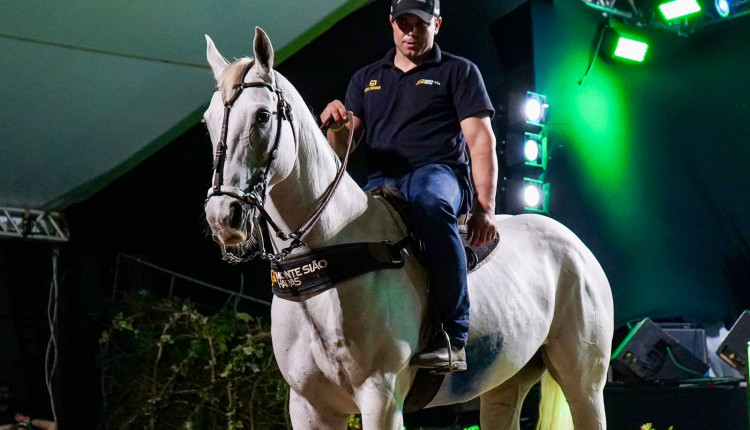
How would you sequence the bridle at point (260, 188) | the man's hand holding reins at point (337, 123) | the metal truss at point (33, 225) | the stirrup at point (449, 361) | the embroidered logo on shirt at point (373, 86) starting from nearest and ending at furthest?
the bridle at point (260, 188)
the stirrup at point (449, 361)
the man's hand holding reins at point (337, 123)
the embroidered logo on shirt at point (373, 86)
the metal truss at point (33, 225)

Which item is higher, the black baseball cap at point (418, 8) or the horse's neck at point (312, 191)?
the black baseball cap at point (418, 8)

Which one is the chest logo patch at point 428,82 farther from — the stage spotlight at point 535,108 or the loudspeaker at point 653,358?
the loudspeaker at point 653,358

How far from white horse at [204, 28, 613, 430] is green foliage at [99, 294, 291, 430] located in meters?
2.33

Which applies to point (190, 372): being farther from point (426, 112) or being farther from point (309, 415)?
point (426, 112)

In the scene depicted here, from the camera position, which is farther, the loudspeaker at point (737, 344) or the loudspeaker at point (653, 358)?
the loudspeaker at point (653, 358)

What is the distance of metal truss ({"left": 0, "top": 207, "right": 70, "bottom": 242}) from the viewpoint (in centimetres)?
518

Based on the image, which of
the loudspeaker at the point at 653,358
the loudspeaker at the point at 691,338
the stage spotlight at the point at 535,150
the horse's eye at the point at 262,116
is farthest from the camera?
the loudspeaker at the point at 691,338

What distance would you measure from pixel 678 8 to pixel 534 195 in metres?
2.48

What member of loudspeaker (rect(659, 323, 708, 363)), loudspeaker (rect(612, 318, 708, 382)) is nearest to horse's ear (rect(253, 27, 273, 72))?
loudspeaker (rect(612, 318, 708, 382))

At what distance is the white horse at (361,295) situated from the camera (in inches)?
86.7

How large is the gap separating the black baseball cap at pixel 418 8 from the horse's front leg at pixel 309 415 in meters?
1.33

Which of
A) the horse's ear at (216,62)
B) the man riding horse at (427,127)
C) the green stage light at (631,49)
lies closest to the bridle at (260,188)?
the horse's ear at (216,62)

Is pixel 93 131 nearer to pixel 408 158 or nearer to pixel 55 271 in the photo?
pixel 55 271

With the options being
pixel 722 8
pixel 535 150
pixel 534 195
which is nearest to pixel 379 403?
pixel 534 195
